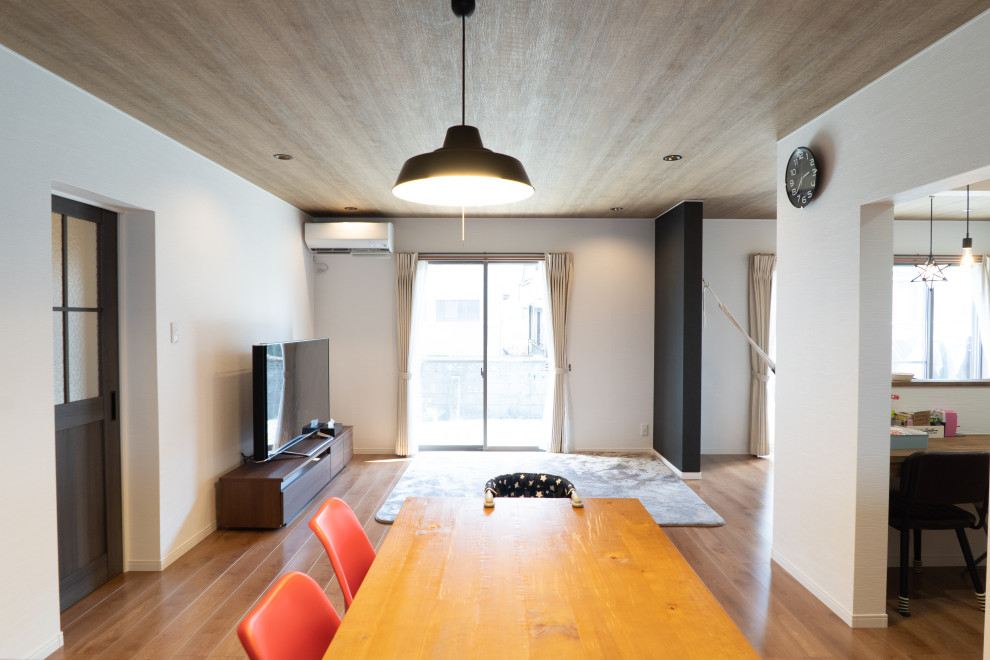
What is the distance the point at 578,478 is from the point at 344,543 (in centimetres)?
339

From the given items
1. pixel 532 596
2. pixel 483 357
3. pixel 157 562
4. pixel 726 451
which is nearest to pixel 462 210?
pixel 483 357

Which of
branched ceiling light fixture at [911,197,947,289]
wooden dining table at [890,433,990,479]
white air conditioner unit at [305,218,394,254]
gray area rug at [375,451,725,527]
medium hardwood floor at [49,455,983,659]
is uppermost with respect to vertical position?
white air conditioner unit at [305,218,394,254]

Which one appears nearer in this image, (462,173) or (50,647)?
(462,173)

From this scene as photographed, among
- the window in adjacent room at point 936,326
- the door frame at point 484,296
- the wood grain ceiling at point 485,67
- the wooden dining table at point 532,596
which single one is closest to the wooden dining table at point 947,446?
the wooden dining table at point 532,596

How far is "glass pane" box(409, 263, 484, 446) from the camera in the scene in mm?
6059

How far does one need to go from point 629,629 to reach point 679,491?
358 centimetres

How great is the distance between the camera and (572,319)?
19.7ft


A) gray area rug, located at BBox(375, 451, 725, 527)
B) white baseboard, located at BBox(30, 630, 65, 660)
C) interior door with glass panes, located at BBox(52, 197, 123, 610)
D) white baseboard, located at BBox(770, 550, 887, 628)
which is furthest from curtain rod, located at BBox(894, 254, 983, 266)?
white baseboard, located at BBox(30, 630, 65, 660)

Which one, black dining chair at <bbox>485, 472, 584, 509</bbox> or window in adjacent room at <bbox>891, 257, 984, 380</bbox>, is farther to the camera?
window in adjacent room at <bbox>891, 257, 984, 380</bbox>

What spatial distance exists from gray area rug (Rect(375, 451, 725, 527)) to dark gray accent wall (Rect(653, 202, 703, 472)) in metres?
0.32

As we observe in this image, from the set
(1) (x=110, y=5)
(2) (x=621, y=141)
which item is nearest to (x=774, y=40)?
(2) (x=621, y=141)

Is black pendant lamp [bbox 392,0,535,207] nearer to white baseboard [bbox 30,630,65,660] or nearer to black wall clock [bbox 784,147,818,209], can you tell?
black wall clock [bbox 784,147,818,209]

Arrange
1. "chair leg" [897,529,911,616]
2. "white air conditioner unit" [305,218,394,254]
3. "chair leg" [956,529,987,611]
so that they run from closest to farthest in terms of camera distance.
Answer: "chair leg" [897,529,911,616], "chair leg" [956,529,987,611], "white air conditioner unit" [305,218,394,254]

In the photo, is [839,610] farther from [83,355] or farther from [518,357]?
[83,355]
